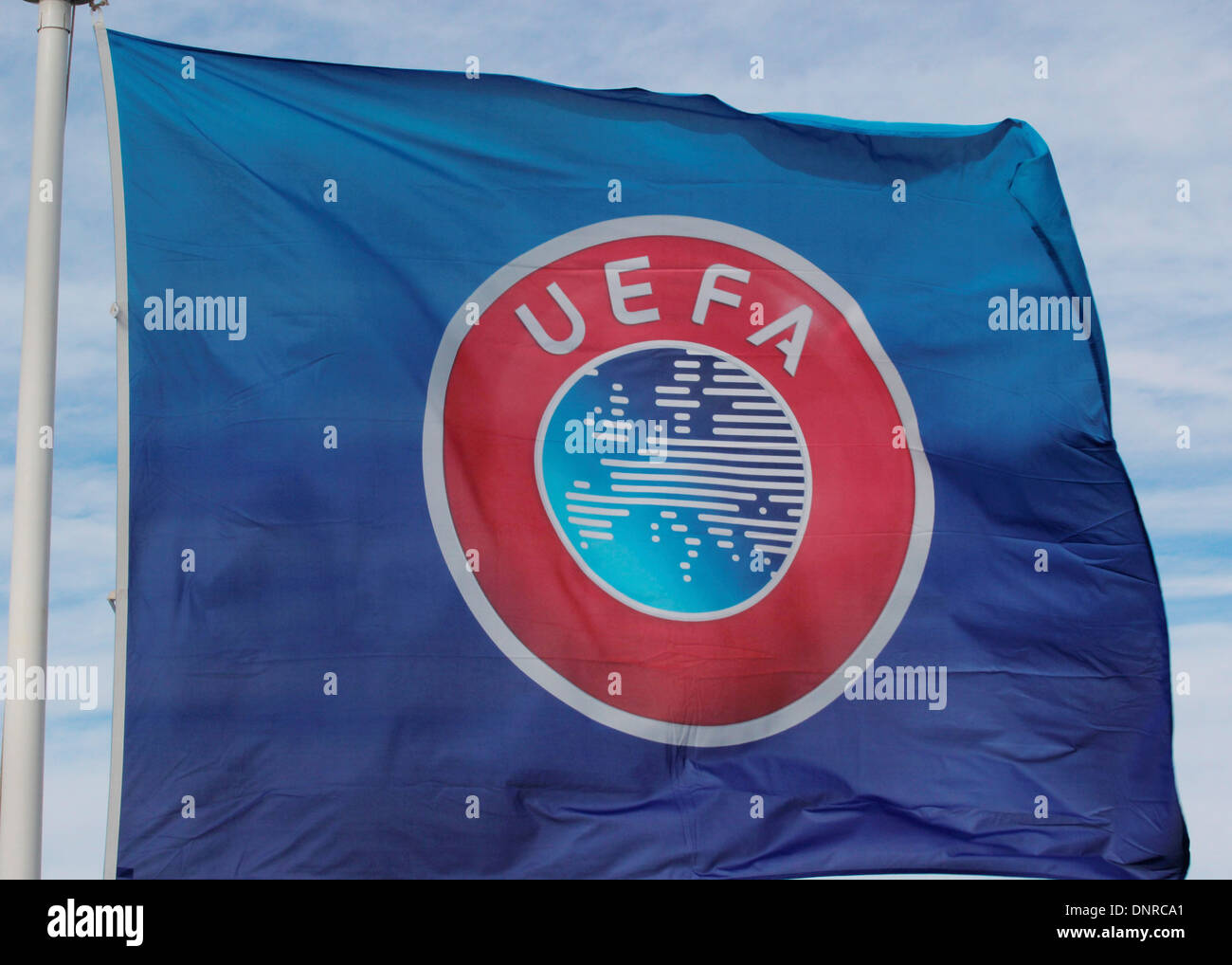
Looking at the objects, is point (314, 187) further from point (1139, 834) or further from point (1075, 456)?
point (1139, 834)

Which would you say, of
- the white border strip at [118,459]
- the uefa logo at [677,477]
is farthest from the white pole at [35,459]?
the uefa logo at [677,477]

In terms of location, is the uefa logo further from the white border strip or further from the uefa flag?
the white border strip

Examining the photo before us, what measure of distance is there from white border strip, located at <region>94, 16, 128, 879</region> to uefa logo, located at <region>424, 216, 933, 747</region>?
62.7 inches

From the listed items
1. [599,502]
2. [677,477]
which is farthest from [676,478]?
[599,502]

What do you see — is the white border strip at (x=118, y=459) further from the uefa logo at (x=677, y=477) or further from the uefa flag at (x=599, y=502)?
the uefa logo at (x=677, y=477)

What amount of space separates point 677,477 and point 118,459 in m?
2.98

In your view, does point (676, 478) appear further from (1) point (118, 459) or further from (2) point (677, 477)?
(1) point (118, 459)

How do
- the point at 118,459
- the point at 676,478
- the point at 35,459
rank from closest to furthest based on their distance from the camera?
the point at 35,459 → the point at 118,459 → the point at 676,478

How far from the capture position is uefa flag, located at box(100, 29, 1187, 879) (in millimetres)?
7352

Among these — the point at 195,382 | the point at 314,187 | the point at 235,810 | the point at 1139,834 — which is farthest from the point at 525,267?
the point at 1139,834

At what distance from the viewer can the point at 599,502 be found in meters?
7.88

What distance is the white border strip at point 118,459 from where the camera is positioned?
7070 mm

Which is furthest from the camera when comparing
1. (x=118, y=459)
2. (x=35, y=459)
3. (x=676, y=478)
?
(x=676, y=478)

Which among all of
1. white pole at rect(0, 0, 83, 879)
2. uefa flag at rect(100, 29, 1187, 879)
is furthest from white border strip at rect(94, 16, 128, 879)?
white pole at rect(0, 0, 83, 879)
